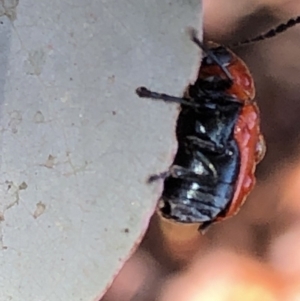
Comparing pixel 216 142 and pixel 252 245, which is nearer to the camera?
pixel 216 142

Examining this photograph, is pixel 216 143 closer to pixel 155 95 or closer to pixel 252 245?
pixel 155 95

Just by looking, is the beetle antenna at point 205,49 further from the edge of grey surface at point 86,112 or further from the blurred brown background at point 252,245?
the blurred brown background at point 252,245

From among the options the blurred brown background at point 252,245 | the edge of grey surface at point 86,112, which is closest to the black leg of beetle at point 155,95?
the edge of grey surface at point 86,112

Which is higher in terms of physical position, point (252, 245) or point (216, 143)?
point (216, 143)

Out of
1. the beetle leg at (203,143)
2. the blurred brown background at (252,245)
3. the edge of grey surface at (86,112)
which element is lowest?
the blurred brown background at (252,245)

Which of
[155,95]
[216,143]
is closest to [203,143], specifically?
[216,143]

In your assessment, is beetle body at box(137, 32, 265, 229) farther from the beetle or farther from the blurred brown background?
the blurred brown background
